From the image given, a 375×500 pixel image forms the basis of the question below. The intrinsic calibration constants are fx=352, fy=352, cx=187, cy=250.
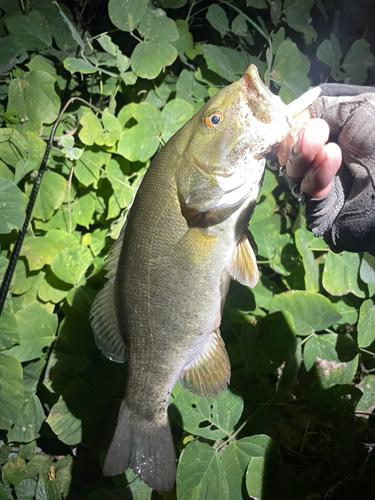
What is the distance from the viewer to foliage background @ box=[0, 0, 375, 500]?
4.82 ft

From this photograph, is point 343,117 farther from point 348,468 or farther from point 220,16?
point 348,468

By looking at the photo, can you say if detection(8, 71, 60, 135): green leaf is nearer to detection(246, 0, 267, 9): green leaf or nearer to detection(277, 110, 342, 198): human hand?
detection(246, 0, 267, 9): green leaf

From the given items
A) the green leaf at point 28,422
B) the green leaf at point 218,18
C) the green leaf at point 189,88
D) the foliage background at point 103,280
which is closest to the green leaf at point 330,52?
the foliage background at point 103,280

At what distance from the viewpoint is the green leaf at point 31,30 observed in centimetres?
161

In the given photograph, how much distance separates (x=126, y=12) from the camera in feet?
5.06

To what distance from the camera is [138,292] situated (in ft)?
3.68

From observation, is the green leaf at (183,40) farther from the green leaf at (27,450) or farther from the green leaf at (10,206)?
the green leaf at (27,450)

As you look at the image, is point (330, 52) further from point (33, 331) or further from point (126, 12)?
point (33, 331)

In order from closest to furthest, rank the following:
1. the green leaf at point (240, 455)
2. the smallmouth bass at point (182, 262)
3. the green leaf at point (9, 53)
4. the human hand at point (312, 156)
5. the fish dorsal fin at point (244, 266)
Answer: the human hand at point (312, 156) < the smallmouth bass at point (182, 262) < the fish dorsal fin at point (244, 266) < the green leaf at point (240, 455) < the green leaf at point (9, 53)

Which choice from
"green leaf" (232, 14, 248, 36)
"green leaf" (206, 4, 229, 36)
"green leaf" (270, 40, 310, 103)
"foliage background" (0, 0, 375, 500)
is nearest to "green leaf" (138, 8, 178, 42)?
"foliage background" (0, 0, 375, 500)

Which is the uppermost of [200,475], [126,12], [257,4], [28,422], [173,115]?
[257,4]

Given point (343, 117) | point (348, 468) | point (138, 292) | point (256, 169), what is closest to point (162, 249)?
point (138, 292)

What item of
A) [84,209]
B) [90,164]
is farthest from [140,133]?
[84,209]

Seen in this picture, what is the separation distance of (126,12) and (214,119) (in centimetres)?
94
